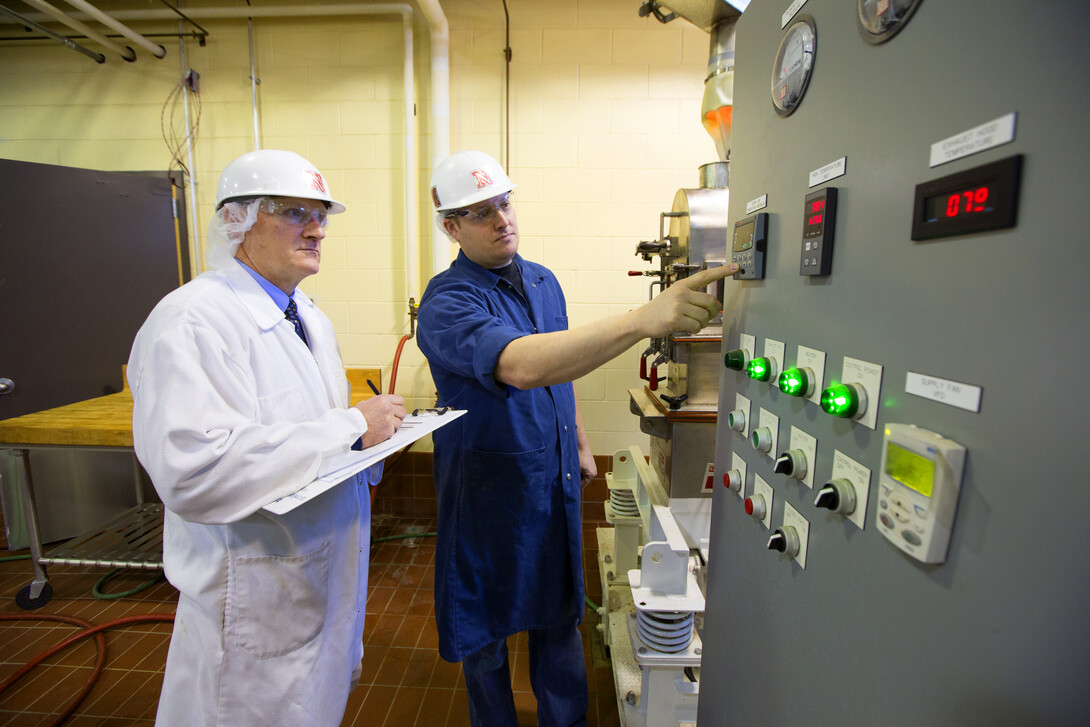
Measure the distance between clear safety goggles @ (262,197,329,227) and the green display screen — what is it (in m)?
1.29

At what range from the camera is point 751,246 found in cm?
87

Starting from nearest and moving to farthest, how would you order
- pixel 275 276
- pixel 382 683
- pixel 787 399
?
pixel 787 399 < pixel 275 276 < pixel 382 683

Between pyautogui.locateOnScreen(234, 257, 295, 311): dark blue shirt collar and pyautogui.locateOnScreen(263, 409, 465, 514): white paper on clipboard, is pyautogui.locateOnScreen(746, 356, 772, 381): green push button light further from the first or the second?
pyautogui.locateOnScreen(234, 257, 295, 311): dark blue shirt collar

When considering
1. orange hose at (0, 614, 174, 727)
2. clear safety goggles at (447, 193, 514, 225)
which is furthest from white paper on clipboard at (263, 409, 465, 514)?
orange hose at (0, 614, 174, 727)

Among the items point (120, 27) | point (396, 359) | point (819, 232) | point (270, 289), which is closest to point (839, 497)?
point (819, 232)

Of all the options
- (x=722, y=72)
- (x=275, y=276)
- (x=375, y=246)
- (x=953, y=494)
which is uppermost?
(x=722, y=72)

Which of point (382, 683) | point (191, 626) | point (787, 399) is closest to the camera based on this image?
point (787, 399)

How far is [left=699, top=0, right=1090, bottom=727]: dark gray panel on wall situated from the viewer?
0.38 m

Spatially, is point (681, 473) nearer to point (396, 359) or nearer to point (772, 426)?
point (772, 426)

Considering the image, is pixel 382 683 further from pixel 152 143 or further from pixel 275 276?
pixel 152 143

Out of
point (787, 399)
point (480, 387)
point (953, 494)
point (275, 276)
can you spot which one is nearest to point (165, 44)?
point (275, 276)

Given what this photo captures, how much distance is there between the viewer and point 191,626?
1078 mm

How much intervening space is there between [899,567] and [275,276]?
4.43ft

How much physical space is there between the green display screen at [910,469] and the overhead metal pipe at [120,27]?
3476 millimetres
